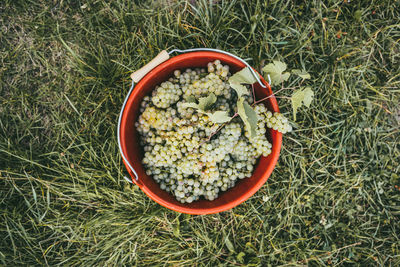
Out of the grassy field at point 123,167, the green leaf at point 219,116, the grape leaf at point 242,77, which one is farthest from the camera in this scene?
the grassy field at point 123,167

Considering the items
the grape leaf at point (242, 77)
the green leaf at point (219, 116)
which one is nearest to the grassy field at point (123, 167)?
the grape leaf at point (242, 77)

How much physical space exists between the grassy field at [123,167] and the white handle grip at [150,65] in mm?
550

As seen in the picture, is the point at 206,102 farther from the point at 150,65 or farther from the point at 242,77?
the point at 150,65

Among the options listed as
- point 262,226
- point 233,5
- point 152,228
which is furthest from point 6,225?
point 233,5

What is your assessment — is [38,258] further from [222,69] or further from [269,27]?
[269,27]

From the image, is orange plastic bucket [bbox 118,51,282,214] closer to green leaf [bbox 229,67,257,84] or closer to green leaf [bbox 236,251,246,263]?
green leaf [bbox 229,67,257,84]

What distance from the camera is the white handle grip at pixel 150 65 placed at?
1867 mm

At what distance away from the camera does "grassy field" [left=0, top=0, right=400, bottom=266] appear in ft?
7.84

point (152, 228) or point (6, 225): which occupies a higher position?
point (6, 225)

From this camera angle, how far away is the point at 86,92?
2.45 metres

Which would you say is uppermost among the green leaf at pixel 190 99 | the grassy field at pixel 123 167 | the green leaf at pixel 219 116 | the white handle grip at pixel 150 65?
the white handle grip at pixel 150 65

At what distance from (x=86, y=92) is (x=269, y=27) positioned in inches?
65.7

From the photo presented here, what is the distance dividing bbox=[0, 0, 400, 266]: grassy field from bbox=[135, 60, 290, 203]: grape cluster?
0.59 m

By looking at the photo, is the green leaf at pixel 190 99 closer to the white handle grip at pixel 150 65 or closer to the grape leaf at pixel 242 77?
the grape leaf at pixel 242 77
